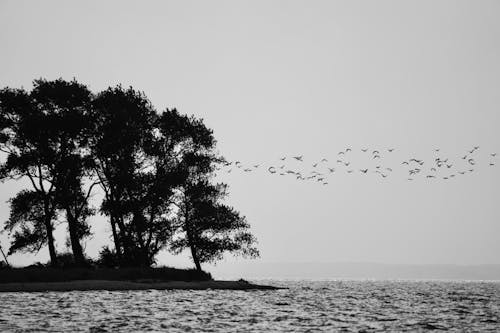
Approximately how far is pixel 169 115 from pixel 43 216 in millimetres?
15708

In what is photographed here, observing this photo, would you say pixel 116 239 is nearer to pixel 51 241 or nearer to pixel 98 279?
pixel 51 241

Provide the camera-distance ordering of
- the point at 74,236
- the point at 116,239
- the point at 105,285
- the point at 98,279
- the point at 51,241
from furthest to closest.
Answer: the point at 116,239
the point at 74,236
the point at 51,241
the point at 98,279
the point at 105,285

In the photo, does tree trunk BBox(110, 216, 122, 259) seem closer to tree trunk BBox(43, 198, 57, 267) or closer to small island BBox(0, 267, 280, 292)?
small island BBox(0, 267, 280, 292)

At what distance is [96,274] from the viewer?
181 feet

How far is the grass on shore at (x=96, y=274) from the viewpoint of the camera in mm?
52562

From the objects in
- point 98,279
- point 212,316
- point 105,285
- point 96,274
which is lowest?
point 212,316

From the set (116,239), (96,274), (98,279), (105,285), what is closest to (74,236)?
(116,239)

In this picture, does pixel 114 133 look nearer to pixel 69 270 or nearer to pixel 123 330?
pixel 69 270

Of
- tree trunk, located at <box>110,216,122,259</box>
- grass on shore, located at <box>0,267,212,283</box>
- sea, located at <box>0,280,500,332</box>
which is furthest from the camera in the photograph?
tree trunk, located at <box>110,216,122,259</box>

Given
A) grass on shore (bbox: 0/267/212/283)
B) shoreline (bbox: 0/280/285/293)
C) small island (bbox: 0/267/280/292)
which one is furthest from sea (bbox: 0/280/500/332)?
grass on shore (bbox: 0/267/212/283)

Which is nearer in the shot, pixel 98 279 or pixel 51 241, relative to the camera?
pixel 98 279

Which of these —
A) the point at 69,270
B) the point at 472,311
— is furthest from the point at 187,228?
the point at 472,311

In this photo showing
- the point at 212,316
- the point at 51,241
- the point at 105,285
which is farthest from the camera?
the point at 51,241

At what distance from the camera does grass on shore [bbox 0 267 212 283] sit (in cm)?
5256
